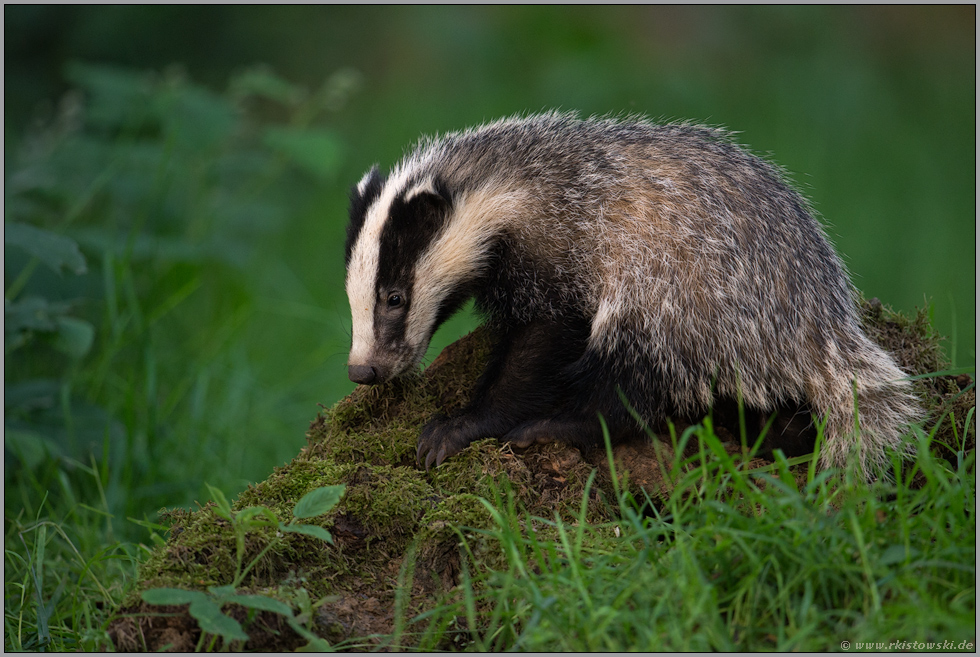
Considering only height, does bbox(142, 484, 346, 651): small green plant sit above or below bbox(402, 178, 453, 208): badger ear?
below

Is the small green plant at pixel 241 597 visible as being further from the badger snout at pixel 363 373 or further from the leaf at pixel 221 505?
the badger snout at pixel 363 373

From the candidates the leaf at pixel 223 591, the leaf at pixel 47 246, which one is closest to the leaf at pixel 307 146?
the leaf at pixel 47 246

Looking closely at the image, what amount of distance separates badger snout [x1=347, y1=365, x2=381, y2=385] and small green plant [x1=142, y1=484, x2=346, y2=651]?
80cm

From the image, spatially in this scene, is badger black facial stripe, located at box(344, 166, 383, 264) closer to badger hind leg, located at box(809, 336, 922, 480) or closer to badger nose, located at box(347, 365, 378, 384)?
badger nose, located at box(347, 365, 378, 384)

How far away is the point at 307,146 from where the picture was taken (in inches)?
271

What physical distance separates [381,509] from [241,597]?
0.73 meters

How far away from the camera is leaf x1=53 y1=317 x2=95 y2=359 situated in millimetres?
4879

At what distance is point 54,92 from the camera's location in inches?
419

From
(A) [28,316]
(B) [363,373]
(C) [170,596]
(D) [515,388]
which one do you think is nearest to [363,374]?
(B) [363,373]

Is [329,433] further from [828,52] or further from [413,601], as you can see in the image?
[828,52]

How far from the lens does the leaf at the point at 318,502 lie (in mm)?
3064

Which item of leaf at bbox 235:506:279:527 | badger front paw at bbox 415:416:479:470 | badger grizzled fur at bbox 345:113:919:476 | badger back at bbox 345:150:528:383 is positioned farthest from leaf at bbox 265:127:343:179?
leaf at bbox 235:506:279:527

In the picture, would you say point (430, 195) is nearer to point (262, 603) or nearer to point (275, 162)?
point (262, 603)

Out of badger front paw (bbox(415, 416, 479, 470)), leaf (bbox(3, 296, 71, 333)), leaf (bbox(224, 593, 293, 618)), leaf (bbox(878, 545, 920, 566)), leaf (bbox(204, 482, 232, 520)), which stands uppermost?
leaf (bbox(3, 296, 71, 333))
